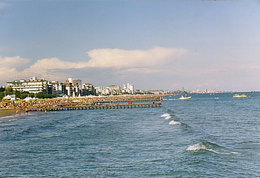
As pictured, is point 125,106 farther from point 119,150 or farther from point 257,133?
point 119,150

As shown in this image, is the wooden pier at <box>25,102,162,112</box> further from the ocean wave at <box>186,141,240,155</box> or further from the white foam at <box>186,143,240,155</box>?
the white foam at <box>186,143,240,155</box>

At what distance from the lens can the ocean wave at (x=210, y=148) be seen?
23641 millimetres

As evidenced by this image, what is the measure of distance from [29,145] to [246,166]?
61.9ft

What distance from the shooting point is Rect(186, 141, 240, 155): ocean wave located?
23.6 meters

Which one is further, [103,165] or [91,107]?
[91,107]

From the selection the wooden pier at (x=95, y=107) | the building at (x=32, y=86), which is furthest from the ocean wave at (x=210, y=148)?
the building at (x=32, y=86)

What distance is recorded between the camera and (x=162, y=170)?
61.9 feet

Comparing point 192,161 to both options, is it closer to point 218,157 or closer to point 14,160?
point 218,157

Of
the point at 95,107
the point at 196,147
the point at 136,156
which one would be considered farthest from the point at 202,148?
the point at 95,107

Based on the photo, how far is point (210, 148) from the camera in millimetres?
25047

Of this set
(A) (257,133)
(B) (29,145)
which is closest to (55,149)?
(B) (29,145)

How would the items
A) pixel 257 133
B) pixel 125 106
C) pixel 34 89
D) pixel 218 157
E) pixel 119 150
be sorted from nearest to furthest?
pixel 218 157
pixel 119 150
pixel 257 133
pixel 125 106
pixel 34 89

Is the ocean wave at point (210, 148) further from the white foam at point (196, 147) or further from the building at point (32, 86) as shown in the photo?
the building at point (32, 86)

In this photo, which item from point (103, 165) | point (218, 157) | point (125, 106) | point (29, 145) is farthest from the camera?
point (125, 106)
